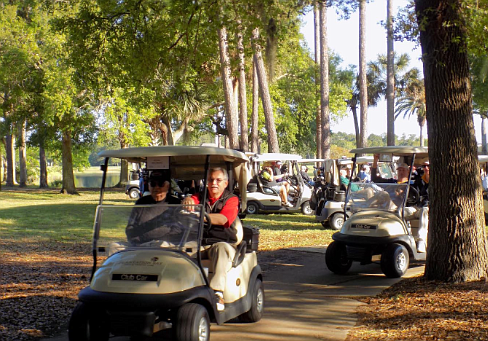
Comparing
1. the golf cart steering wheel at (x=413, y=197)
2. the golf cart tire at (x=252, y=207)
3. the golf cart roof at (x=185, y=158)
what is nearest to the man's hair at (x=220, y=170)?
the golf cart roof at (x=185, y=158)

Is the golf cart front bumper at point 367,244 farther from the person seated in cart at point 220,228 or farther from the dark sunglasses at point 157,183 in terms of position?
the dark sunglasses at point 157,183

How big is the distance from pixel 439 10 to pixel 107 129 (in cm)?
2806

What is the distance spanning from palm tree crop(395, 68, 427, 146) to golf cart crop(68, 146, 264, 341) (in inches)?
1810

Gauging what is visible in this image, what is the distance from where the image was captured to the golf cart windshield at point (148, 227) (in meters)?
5.44

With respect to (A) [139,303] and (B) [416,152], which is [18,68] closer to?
(B) [416,152]

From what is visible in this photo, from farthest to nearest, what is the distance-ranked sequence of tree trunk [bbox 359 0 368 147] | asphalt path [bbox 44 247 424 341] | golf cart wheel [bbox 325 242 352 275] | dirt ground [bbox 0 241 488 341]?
tree trunk [bbox 359 0 368 147]
golf cart wheel [bbox 325 242 352 275]
asphalt path [bbox 44 247 424 341]
dirt ground [bbox 0 241 488 341]

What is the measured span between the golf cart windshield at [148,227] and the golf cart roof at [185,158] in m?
0.48

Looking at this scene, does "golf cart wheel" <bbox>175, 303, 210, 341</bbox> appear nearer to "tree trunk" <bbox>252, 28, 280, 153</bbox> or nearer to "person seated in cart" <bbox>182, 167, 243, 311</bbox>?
"person seated in cart" <bbox>182, 167, 243, 311</bbox>

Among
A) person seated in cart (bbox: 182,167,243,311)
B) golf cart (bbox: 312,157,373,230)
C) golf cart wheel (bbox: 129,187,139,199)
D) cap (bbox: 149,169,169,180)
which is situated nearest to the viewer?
person seated in cart (bbox: 182,167,243,311)

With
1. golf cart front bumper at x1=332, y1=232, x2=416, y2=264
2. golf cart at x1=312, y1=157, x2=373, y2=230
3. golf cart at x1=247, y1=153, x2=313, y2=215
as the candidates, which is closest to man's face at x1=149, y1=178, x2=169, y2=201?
golf cart front bumper at x1=332, y1=232, x2=416, y2=264

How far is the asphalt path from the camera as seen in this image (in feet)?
19.2

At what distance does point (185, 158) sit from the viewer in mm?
6445

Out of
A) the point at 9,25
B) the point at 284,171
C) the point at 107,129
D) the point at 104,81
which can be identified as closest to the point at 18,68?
the point at 9,25

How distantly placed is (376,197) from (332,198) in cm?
731
